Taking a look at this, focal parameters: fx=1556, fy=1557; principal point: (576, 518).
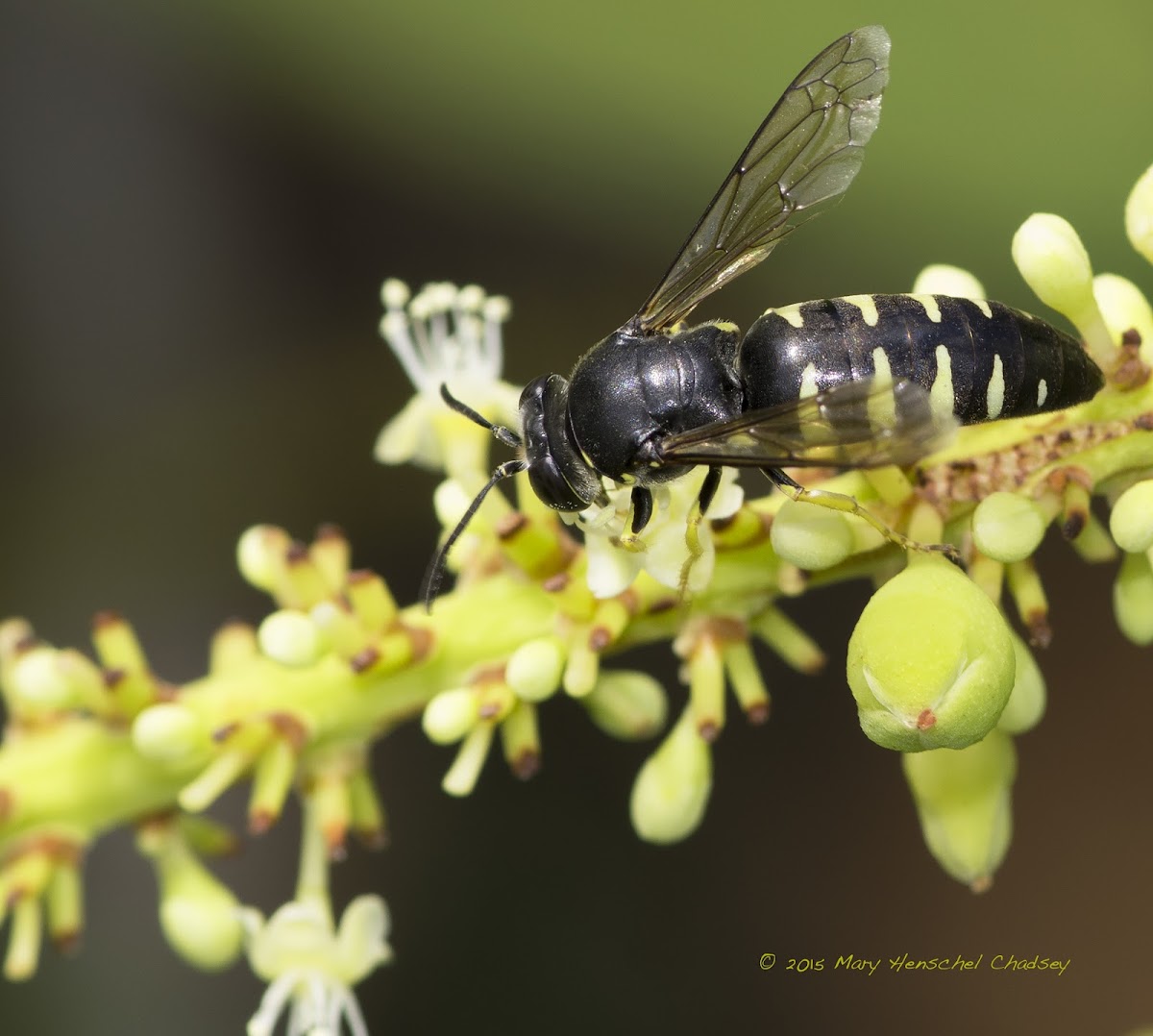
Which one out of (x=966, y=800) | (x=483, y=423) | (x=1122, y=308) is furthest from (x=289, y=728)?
(x=1122, y=308)

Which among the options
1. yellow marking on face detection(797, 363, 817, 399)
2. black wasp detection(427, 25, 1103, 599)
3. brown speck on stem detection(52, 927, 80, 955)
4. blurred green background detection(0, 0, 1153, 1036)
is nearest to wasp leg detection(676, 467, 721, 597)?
black wasp detection(427, 25, 1103, 599)

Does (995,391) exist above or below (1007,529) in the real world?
above

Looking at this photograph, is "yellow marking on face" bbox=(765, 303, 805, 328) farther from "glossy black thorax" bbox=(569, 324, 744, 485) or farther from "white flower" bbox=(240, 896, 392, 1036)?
"white flower" bbox=(240, 896, 392, 1036)

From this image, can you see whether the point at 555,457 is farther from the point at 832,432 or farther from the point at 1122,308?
the point at 1122,308

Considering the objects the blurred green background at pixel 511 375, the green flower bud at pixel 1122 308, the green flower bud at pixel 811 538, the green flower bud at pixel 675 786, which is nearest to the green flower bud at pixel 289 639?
the green flower bud at pixel 675 786

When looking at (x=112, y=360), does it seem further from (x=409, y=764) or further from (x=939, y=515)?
(x=939, y=515)

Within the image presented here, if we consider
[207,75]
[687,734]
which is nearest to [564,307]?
[207,75]

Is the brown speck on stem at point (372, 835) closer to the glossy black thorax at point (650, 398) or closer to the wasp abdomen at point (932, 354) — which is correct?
the glossy black thorax at point (650, 398)
